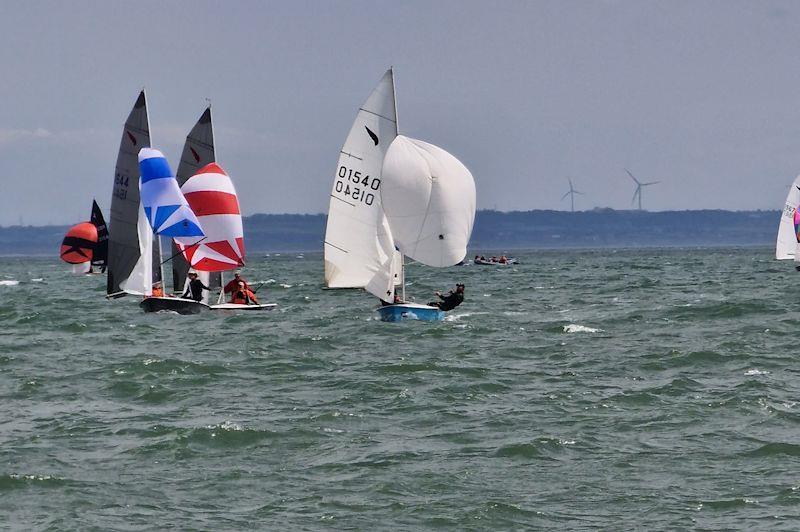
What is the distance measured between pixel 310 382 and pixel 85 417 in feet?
18.3

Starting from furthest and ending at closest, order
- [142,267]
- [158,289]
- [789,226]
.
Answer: [789,226]
[142,267]
[158,289]

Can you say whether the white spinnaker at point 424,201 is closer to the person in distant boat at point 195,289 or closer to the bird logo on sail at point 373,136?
the bird logo on sail at point 373,136

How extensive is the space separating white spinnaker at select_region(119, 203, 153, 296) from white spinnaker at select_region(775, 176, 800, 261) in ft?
169

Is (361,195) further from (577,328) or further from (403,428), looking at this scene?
(403,428)

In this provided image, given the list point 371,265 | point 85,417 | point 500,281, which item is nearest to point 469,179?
point 371,265

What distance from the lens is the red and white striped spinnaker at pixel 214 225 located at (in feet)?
Result: 136

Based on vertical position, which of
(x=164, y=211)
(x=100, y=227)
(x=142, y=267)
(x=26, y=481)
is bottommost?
(x=26, y=481)

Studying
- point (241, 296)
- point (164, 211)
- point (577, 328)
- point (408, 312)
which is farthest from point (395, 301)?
point (164, 211)

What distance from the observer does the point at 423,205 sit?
36781mm

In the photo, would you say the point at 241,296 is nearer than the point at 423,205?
No

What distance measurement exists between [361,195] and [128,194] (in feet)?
34.8

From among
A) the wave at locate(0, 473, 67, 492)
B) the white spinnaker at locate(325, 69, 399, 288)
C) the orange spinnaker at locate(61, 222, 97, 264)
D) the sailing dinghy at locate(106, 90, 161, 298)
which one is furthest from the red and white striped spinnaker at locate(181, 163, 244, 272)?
the orange spinnaker at locate(61, 222, 97, 264)

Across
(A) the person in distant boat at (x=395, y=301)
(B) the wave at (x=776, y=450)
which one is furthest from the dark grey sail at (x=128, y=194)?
(B) the wave at (x=776, y=450)

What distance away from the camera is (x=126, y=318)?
41.8 metres
